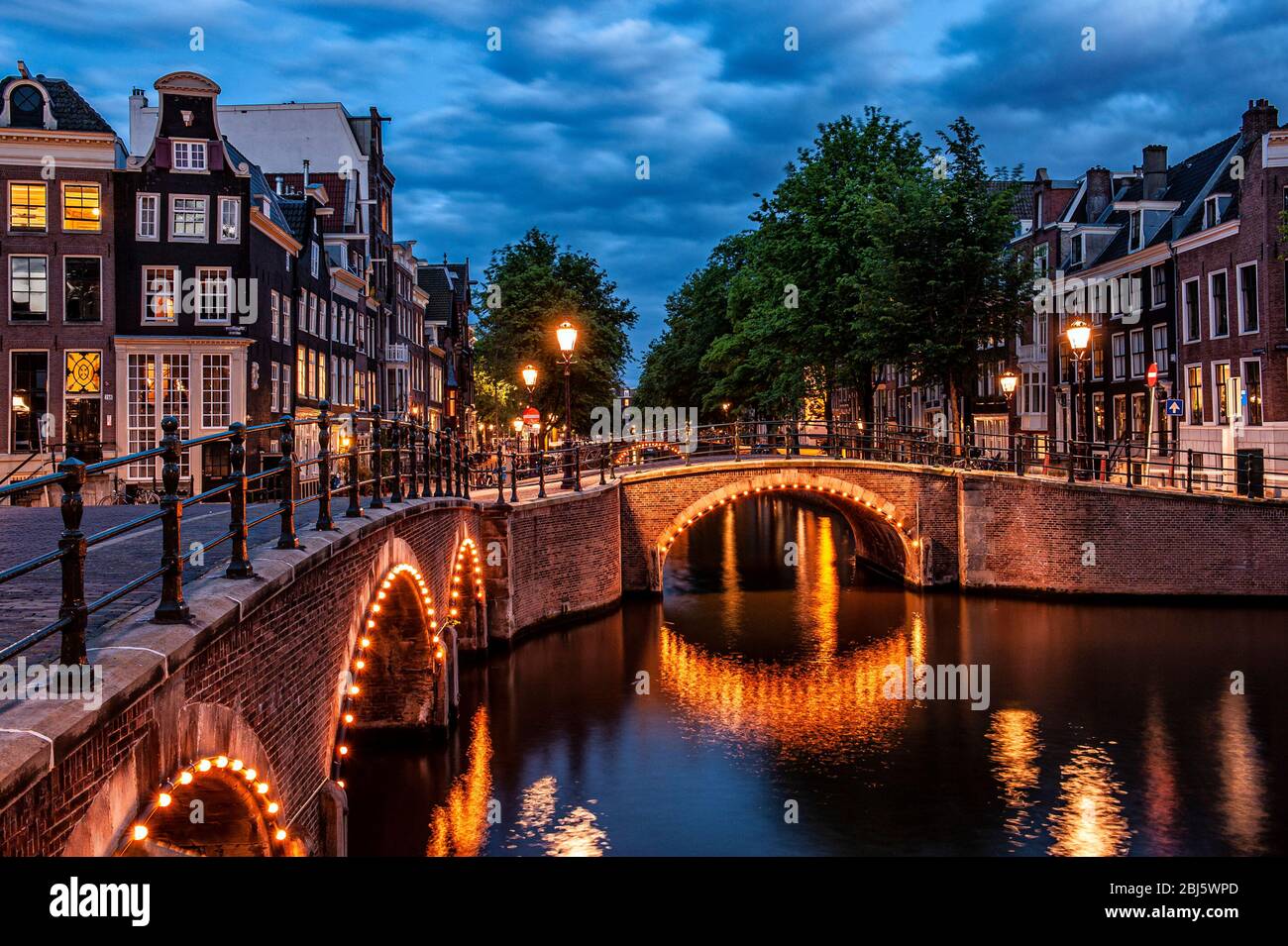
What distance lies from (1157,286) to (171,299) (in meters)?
30.4

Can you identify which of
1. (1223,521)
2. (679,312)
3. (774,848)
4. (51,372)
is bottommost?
(774,848)

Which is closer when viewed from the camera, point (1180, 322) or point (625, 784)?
point (625, 784)

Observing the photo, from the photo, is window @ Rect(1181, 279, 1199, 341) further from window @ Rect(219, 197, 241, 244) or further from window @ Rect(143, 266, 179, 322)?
window @ Rect(143, 266, 179, 322)

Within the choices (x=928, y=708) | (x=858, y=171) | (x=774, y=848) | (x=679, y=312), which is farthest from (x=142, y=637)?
(x=679, y=312)

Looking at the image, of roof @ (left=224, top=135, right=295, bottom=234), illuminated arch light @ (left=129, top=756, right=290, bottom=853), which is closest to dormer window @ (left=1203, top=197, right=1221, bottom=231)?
roof @ (left=224, top=135, right=295, bottom=234)

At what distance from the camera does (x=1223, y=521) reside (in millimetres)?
26328

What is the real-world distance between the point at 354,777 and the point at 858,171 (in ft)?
93.1

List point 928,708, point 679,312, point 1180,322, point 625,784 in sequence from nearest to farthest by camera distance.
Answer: point 625,784, point 928,708, point 1180,322, point 679,312

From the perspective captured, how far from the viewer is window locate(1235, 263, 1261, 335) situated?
3170cm

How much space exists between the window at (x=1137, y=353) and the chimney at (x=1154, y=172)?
5.05 metres

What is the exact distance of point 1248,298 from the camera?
32.1 m

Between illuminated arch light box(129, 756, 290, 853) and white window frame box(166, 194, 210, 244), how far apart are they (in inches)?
1046

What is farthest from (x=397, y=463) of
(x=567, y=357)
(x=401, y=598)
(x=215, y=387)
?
(x=215, y=387)

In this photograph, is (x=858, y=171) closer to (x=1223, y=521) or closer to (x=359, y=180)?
(x=1223, y=521)
